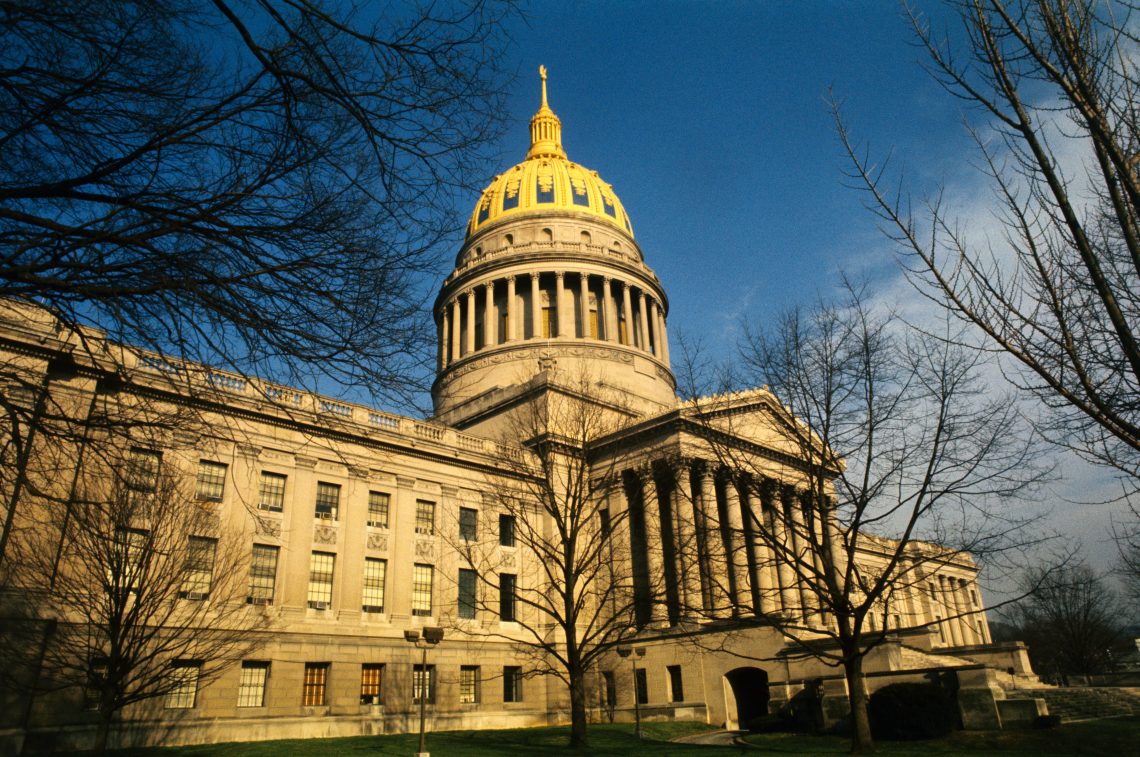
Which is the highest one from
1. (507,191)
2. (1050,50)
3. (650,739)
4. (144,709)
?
(507,191)

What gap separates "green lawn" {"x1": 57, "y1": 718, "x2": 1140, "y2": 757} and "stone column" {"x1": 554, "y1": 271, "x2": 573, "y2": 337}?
32.7 metres

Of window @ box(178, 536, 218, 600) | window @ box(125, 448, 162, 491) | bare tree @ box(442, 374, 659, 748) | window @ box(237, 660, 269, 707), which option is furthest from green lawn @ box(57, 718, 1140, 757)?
window @ box(125, 448, 162, 491)

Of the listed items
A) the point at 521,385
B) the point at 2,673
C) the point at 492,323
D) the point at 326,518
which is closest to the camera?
the point at 2,673

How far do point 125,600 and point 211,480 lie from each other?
10007 mm

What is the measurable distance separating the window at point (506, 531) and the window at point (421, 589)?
15.0 feet

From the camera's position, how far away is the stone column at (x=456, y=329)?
59.4 m

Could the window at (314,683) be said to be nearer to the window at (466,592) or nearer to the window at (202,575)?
the window at (202,575)

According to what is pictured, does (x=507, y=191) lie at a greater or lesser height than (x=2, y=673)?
greater

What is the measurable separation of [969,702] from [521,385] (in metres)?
30.5

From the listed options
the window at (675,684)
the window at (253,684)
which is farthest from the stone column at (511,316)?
the window at (253,684)

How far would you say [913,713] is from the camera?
21469 mm

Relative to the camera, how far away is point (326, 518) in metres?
32.8

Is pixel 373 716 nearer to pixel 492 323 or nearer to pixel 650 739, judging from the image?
pixel 650 739

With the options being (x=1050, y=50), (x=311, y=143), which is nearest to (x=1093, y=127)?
(x=1050, y=50)
